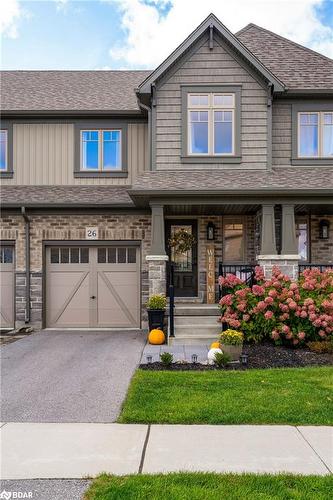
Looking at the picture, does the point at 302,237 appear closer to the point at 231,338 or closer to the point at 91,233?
the point at 231,338

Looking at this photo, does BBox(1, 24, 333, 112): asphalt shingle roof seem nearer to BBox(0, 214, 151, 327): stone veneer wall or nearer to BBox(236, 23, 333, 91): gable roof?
BBox(236, 23, 333, 91): gable roof

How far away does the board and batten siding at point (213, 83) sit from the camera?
34.0ft

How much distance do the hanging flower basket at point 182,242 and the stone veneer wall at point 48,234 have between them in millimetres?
758

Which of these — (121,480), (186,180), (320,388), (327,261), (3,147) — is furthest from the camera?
(3,147)

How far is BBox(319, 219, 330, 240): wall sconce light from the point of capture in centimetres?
1104

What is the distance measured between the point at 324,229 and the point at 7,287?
950cm

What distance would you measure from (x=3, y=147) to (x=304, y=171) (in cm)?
900

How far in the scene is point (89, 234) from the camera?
1143 cm

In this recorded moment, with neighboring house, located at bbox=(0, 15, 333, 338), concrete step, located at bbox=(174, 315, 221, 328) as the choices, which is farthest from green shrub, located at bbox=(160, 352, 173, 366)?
neighboring house, located at bbox=(0, 15, 333, 338)

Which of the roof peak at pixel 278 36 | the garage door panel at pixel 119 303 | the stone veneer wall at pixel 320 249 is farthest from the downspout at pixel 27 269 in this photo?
the roof peak at pixel 278 36

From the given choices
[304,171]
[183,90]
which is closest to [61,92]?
[183,90]

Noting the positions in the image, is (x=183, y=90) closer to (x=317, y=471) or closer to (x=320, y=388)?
(x=320, y=388)

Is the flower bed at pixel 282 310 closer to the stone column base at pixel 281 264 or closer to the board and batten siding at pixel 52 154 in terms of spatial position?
the stone column base at pixel 281 264

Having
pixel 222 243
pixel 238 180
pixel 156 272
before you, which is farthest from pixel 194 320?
pixel 238 180
